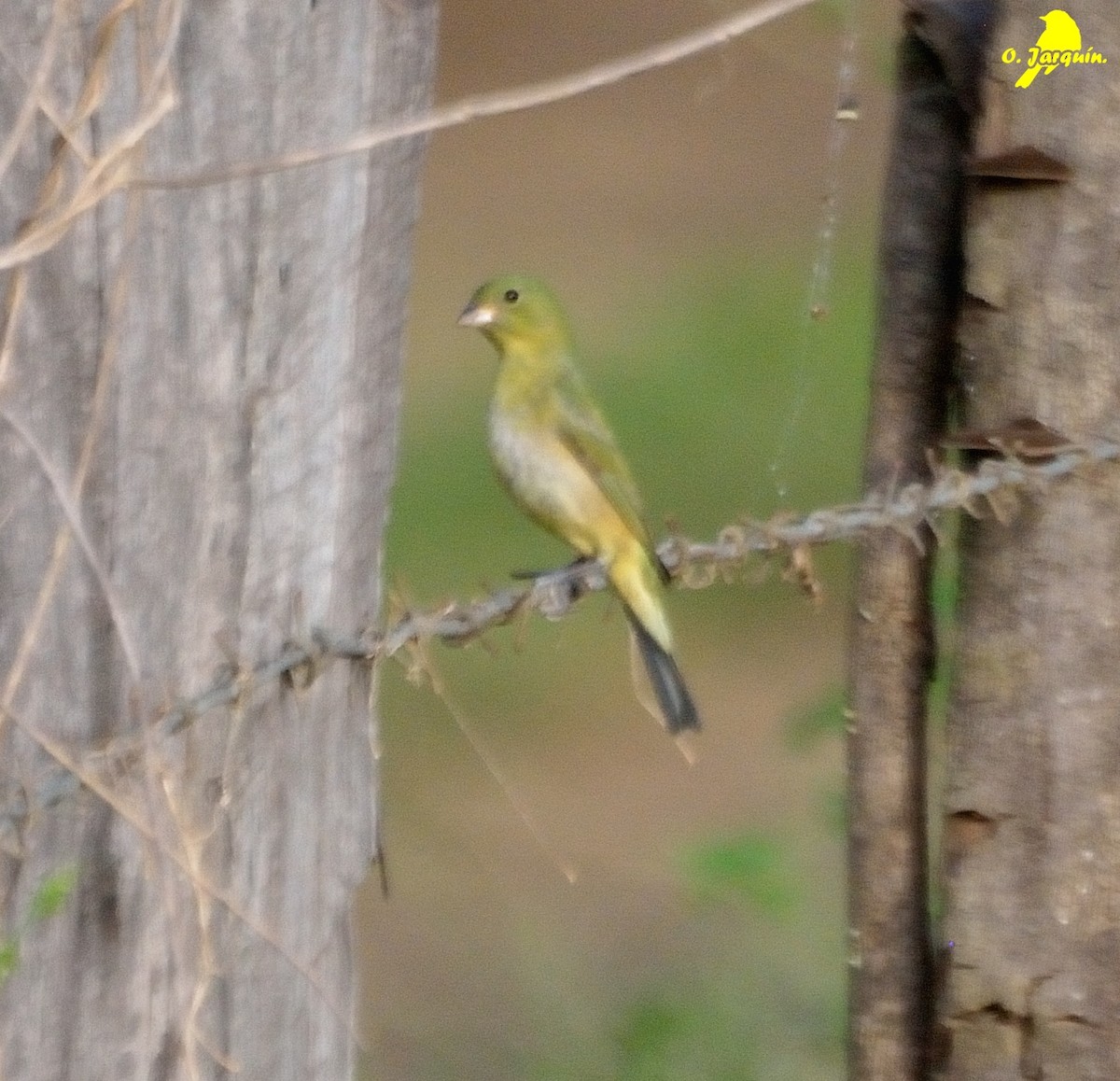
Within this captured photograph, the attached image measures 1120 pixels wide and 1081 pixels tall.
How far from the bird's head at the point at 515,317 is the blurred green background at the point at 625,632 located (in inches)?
26.2

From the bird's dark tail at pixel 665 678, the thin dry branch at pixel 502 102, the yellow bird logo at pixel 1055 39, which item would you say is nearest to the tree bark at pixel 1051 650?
the yellow bird logo at pixel 1055 39

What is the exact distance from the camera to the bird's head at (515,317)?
4125 mm

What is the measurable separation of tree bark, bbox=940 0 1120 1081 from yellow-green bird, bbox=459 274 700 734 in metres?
1.28

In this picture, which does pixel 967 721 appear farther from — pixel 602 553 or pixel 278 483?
pixel 602 553

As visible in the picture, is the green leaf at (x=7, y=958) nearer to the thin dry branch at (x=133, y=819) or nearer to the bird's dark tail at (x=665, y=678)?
the thin dry branch at (x=133, y=819)

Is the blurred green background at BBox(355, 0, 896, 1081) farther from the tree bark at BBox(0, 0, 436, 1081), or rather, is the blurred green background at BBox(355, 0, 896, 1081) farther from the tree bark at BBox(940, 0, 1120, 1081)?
the tree bark at BBox(940, 0, 1120, 1081)

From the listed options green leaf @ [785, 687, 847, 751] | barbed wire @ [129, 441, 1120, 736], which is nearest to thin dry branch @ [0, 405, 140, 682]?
barbed wire @ [129, 441, 1120, 736]

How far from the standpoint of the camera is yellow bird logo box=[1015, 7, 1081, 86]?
2.33 m

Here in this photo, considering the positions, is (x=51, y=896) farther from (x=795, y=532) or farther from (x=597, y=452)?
(x=597, y=452)

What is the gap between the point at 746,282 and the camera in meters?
12.6

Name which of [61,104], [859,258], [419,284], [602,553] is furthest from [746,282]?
[61,104]

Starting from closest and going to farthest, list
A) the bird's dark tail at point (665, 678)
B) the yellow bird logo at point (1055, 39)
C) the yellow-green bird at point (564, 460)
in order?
the yellow bird logo at point (1055, 39) → the bird's dark tail at point (665, 678) → the yellow-green bird at point (564, 460)

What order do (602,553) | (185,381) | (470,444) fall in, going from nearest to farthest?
(185,381) < (602,553) < (470,444)

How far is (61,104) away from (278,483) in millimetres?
387
